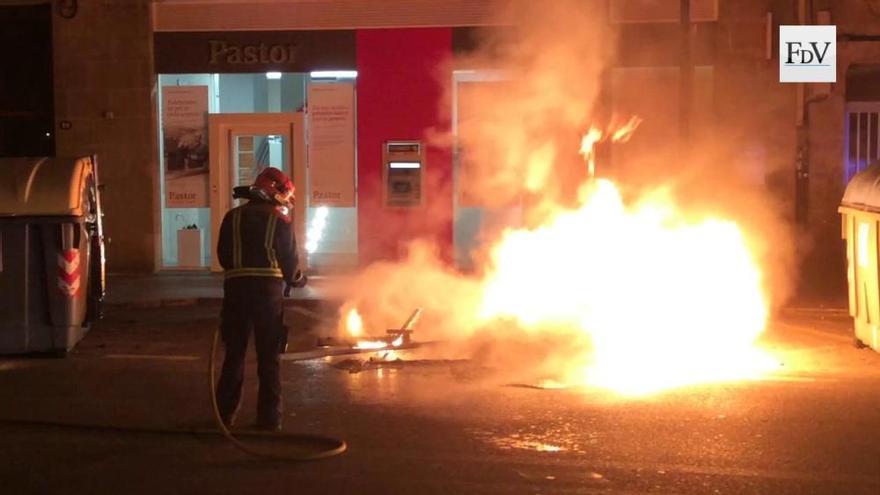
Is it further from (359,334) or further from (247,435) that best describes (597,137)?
(247,435)

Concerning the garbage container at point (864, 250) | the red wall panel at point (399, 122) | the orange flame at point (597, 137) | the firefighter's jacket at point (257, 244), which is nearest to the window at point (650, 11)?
the orange flame at point (597, 137)

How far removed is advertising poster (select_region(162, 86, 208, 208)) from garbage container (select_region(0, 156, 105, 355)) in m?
6.40

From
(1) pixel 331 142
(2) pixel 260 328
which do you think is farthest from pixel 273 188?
(1) pixel 331 142

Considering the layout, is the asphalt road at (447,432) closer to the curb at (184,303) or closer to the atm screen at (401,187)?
the curb at (184,303)

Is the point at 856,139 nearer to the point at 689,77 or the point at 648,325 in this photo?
the point at 689,77

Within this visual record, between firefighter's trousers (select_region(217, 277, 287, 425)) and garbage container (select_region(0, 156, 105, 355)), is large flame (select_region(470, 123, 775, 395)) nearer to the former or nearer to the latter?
firefighter's trousers (select_region(217, 277, 287, 425))

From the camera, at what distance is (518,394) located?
812 cm

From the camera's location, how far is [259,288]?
22.5 ft

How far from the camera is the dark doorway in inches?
631

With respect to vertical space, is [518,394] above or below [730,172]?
below

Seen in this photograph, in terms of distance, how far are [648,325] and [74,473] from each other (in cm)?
578

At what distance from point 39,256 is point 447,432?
4.59 m

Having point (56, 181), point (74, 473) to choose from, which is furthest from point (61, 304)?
point (74, 473)

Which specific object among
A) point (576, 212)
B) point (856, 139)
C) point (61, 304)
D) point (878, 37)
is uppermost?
point (878, 37)
